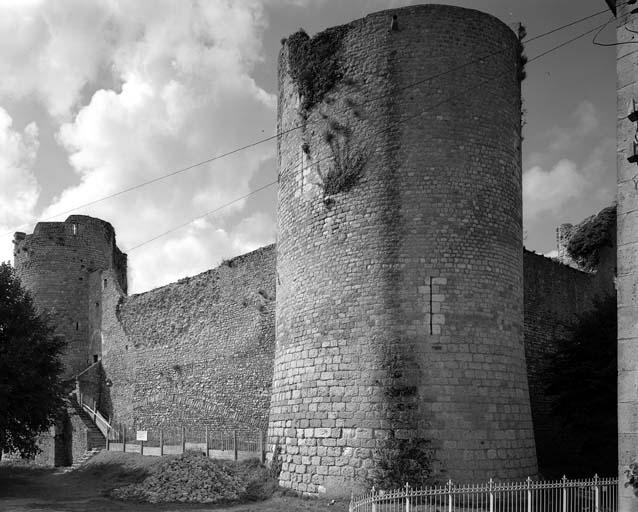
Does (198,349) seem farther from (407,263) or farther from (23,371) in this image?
(407,263)

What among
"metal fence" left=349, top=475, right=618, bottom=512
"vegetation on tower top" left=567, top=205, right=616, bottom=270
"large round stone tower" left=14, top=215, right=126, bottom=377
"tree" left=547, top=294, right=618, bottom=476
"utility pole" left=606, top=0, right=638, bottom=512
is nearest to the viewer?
"utility pole" left=606, top=0, right=638, bottom=512

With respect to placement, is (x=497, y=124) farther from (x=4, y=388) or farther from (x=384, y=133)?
(x=4, y=388)

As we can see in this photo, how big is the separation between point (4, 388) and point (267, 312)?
7.79 meters

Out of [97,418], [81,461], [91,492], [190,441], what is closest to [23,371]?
[91,492]

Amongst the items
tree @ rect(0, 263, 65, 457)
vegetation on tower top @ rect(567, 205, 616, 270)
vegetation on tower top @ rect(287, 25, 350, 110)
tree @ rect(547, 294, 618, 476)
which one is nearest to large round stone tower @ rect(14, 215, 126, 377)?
tree @ rect(0, 263, 65, 457)

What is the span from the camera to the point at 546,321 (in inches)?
957

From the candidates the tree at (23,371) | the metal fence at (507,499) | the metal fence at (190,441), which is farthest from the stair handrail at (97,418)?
the metal fence at (507,499)

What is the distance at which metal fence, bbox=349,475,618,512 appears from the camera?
13031 millimetres

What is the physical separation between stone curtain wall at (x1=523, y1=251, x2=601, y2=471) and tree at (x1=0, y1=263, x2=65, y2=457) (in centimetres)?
1406

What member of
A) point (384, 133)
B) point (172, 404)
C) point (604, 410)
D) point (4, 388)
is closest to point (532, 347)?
point (604, 410)

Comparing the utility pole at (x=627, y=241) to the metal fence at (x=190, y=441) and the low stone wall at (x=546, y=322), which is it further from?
the metal fence at (x=190, y=441)

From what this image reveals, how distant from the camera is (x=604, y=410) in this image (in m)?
18.7

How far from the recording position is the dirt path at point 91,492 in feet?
51.8

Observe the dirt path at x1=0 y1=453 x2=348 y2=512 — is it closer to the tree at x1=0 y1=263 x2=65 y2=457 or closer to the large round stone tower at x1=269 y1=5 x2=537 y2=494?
the large round stone tower at x1=269 y1=5 x2=537 y2=494
